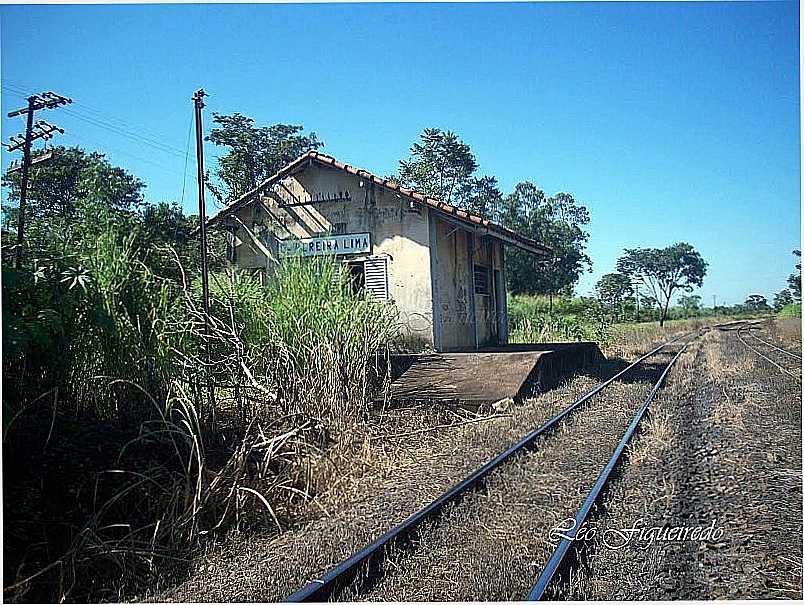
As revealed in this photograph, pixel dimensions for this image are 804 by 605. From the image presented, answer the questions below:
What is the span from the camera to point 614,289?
7500 mm

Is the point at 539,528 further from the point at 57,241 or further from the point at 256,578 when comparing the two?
the point at 57,241

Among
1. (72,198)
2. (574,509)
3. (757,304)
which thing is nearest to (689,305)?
(757,304)

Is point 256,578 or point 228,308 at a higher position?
point 228,308

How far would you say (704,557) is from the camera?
3461mm

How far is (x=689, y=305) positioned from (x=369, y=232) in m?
3.40

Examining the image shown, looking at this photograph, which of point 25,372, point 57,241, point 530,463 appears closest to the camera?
point 25,372

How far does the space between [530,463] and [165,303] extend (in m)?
2.67

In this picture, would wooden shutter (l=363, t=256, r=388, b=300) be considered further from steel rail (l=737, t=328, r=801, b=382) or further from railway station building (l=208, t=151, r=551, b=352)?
steel rail (l=737, t=328, r=801, b=382)

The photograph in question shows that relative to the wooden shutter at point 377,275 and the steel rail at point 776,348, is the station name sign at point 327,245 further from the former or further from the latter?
the steel rail at point 776,348

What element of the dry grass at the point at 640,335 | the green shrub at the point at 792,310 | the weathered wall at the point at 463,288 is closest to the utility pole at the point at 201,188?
the weathered wall at the point at 463,288

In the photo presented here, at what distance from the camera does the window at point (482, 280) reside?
9.05 meters

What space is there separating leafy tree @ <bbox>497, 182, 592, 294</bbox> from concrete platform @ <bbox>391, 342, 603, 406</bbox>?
97 centimetres

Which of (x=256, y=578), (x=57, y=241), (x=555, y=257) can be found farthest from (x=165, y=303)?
(x=555, y=257)

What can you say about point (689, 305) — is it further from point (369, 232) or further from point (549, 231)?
point (369, 232)
